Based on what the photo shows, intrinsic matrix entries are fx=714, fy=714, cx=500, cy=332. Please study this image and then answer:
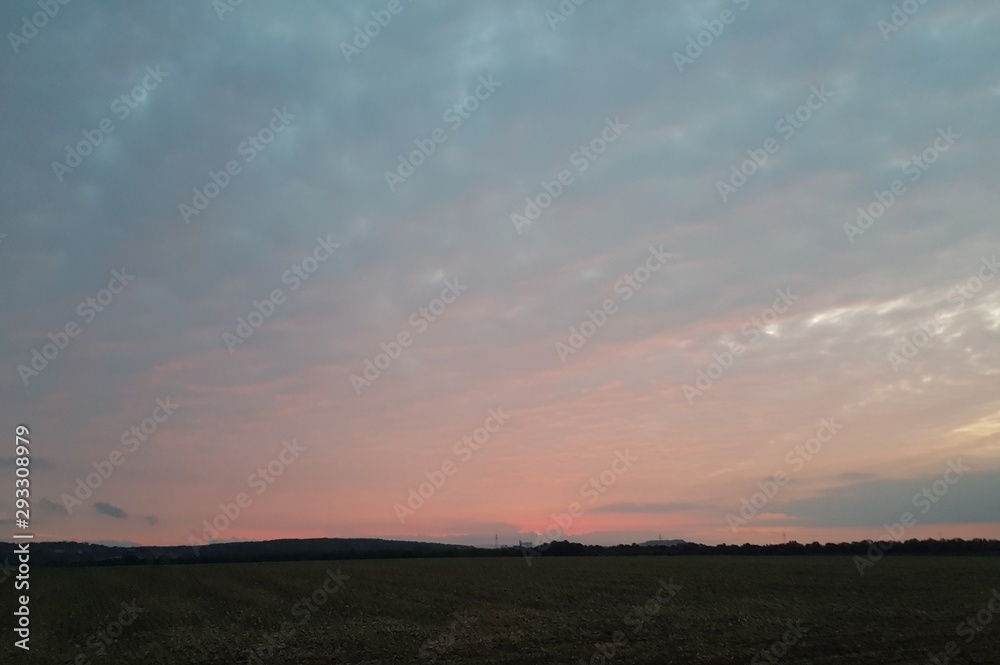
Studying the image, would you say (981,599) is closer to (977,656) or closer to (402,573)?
(977,656)

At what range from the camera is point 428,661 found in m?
25.7

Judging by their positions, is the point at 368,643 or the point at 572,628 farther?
the point at 572,628

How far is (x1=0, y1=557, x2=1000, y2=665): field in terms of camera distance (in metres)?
27.2

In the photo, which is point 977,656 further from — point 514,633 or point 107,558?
point 107,558

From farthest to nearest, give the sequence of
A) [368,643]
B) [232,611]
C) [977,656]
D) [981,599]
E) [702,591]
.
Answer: [702,591]
[981,599]
[232,611]
[368,643]
[977,656]

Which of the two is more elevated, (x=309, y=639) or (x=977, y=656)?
(x=309, y=639)

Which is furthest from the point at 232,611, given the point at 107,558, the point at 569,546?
the point at 569,546

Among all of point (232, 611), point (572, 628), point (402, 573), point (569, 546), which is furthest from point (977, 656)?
point (569, 546)

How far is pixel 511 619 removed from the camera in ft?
116

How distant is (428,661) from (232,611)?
65.1 feet

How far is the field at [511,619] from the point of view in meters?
27.2

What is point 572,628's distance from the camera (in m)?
32.6

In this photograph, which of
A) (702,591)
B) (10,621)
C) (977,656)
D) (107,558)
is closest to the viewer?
(977,656)

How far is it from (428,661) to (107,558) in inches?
4873
